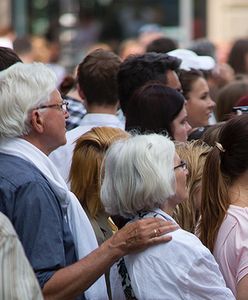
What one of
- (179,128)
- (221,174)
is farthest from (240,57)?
(221,174)

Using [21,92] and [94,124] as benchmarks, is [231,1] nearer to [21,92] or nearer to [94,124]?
[94,124]

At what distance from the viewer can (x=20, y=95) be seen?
428cm

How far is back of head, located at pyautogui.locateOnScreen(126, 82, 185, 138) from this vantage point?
5.72 m

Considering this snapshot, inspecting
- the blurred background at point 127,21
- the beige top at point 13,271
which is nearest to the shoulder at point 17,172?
the beige top at point 13,271

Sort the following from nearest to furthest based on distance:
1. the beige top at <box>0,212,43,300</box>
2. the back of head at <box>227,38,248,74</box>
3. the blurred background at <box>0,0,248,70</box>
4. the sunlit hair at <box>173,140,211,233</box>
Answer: the beige top at <box>0,212,43,300</box>
the sunlit hair at <box>173,140,211,233</box>
the back of head at <box>227,38,248,74</box>
the blurred background at <box>0,0,248,70</box>

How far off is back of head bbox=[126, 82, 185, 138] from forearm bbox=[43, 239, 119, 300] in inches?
67.8

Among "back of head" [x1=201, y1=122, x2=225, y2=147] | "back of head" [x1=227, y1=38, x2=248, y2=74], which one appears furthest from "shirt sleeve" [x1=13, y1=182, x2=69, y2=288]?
"back of head" [x1=227, y1=38, x2=248, y2=74]

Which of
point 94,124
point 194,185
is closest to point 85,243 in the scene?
point 194,185

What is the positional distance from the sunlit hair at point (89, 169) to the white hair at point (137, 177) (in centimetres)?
77

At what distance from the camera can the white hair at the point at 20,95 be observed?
14.0 ft

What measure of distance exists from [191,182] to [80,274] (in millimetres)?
1256

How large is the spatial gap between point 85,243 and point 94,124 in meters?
2.15

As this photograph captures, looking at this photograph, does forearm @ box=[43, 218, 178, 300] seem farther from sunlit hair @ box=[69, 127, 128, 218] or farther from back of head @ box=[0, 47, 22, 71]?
back of head @ box=[0, 47, 22, 71]

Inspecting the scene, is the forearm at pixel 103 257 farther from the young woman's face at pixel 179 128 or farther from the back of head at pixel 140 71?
the back of head at pixel 140 71
